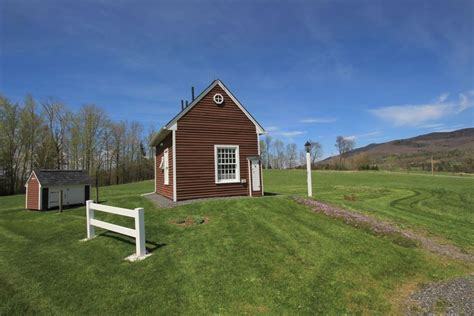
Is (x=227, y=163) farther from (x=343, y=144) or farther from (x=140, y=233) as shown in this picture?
(x=343, y=144)

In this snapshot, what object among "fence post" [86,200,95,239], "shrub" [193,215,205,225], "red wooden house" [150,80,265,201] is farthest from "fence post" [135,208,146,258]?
"red wooden house" [150,80,265,201]

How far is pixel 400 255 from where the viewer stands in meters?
7.05

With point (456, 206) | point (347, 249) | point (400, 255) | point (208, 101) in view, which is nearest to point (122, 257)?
point (347, 249)

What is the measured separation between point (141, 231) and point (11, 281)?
2.80m

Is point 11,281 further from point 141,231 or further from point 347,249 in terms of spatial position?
point 347,249

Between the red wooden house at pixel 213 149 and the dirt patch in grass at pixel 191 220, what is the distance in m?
3.22

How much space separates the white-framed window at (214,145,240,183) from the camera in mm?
14055

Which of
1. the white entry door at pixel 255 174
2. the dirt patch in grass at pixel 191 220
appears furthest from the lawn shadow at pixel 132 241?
the white entry door at pixel 255 174

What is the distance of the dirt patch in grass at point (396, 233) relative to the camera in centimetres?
740

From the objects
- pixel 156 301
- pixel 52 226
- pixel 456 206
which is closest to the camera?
pixel 156 301

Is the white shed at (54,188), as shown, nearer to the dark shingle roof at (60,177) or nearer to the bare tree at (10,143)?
the dark shingle roof at (60,177)

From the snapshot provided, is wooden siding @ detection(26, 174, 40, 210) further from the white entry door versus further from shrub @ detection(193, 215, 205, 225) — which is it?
the white entry door

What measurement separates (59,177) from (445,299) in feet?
62.9

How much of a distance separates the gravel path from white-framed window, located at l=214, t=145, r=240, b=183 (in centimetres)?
1014
